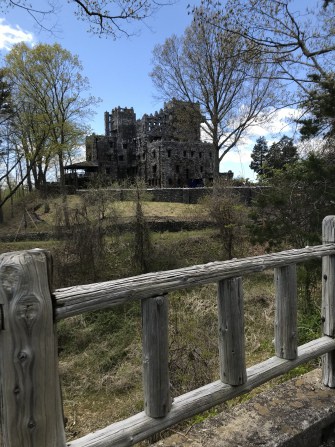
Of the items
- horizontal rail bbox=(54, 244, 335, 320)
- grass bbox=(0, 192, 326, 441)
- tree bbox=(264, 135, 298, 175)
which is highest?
tree bbox=(264, 135, 298, 175)

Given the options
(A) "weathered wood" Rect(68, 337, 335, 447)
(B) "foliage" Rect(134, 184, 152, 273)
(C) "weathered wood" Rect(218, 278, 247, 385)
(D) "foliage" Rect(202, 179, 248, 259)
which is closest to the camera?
(A) "weathered wood" Rect(68, 337, 335, 447)

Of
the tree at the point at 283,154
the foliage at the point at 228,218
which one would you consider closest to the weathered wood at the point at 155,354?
the tree at the point at 283,154

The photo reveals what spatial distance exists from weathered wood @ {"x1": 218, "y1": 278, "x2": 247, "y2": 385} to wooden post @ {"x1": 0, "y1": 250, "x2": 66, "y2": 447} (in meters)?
0.96

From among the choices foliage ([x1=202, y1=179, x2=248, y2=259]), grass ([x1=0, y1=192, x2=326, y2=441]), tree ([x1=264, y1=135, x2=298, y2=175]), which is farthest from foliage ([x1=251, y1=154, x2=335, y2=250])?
foliage ([x1=202, y1=179, x2=248, y2=259])

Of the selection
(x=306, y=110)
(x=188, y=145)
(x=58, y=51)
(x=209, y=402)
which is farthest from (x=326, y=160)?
(x=188, y=145)

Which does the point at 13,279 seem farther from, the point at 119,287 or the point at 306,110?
the point at 306,110

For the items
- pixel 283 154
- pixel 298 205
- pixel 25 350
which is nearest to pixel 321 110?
pixel 298 205

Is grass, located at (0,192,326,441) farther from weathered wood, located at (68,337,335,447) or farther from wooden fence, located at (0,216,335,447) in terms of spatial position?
wooden fence, located at (0,216,335,447)

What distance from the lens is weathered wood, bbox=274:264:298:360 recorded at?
7.59 feet

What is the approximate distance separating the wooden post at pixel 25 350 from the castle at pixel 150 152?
40.7m

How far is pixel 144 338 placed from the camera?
5.57 ft

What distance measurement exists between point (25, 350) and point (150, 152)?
44.6m

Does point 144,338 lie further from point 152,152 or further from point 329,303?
point 152,152

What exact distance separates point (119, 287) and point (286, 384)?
1.68m
